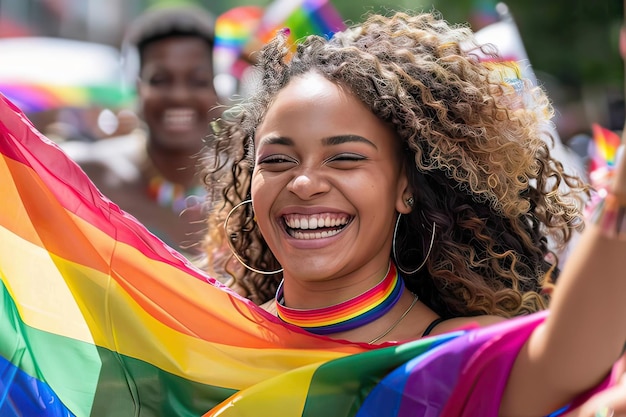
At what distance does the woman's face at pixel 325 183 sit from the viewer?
8.43 feet

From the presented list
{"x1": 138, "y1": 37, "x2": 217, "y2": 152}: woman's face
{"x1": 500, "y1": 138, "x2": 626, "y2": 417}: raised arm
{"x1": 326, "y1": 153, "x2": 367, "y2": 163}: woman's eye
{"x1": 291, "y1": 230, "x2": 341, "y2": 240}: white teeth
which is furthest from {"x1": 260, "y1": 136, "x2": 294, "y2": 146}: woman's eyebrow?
{"x1": 138, "y1": 37, "x2": 217, "y2": 152}: woman's face

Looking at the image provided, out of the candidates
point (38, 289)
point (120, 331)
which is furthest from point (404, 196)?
point (38, 289)

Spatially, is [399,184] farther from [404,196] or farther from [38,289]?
[38,289]

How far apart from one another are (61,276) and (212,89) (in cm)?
328

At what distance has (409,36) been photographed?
282cm

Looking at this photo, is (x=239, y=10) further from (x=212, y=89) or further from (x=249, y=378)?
(x=249, y=378)

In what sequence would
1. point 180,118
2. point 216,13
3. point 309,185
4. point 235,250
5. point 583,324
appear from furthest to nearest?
1. point 216,13
2. point 180,118
3. point 235,250
4. point 309,185
5. point 583,324

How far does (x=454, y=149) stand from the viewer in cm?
267

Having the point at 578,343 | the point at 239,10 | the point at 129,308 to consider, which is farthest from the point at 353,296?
the point at 239,10

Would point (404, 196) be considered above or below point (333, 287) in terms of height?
above

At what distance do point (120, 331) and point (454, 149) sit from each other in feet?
2.98

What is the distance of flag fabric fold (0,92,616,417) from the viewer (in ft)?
7.66

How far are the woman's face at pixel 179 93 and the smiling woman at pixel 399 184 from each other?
2.81 m

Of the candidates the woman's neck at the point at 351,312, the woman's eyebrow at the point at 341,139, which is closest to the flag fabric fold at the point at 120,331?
the woman's neck at the point at 351,312
